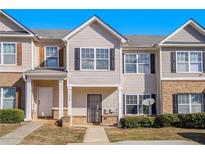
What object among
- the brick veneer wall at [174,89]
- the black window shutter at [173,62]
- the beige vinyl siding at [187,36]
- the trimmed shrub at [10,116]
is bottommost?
the trimmed shrub at [10,116]

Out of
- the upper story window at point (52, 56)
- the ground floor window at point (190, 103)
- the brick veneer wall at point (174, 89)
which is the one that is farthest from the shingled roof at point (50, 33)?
the ground floor window at point (190, 103)

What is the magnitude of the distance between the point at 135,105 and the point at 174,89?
314 cm

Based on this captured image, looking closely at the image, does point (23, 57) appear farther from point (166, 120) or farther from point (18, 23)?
point (166, 120)

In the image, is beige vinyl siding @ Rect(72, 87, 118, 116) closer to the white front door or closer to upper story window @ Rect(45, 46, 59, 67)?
the white front door

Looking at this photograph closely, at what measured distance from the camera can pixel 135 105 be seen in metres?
28.9

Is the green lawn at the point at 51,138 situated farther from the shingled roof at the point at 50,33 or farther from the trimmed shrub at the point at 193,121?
the shingled roof at the point at 50,33

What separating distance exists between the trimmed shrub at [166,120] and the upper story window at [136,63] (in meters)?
4.64

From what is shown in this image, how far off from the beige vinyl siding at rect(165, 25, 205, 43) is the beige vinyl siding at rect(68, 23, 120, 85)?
446cm

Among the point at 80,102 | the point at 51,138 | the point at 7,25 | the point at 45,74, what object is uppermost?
the point at 7,25

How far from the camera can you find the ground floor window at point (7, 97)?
86.7ft

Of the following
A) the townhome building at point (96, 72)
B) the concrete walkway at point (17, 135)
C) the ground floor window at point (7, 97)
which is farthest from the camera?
the townhome building at point (96, 72)

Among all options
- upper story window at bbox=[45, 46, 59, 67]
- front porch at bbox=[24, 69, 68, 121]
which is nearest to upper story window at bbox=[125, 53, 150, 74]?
front porch at bbox=[24, 69, 68, 121]

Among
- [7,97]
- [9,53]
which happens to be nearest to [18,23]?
[9,53]
